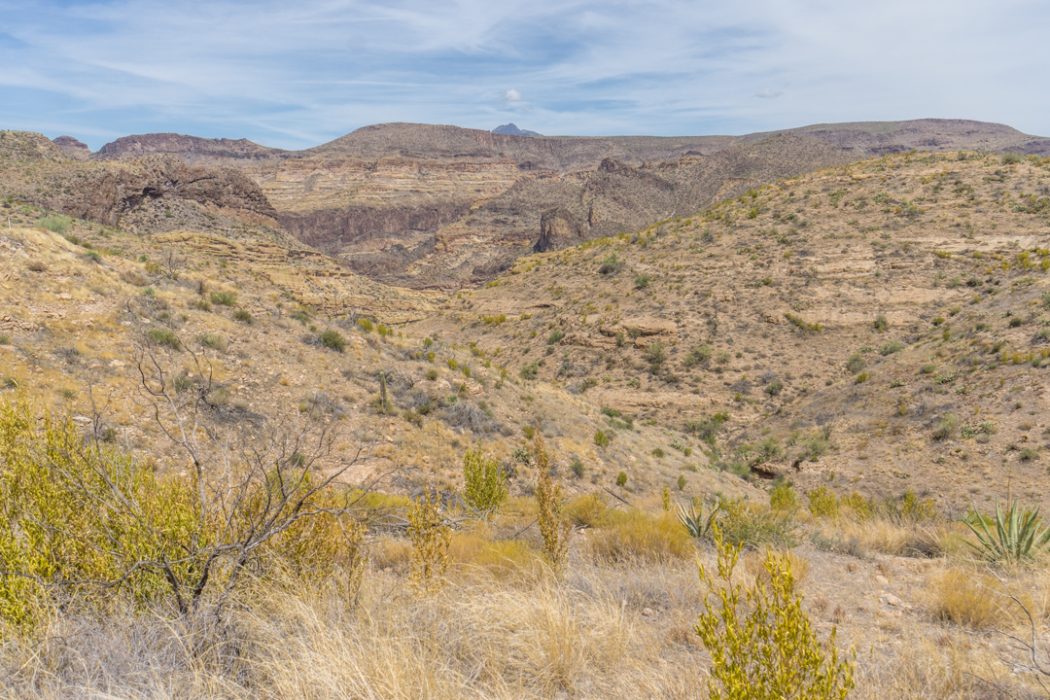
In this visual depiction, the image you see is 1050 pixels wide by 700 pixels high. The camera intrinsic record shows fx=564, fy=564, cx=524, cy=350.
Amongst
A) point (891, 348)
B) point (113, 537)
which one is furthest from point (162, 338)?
point (891, 348)

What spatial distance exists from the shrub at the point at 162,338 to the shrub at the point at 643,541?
9.04 m

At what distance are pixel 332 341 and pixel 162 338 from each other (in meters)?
3.58

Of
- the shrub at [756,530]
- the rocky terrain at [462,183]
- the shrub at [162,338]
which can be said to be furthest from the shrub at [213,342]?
the rocky terrain at [462,183]

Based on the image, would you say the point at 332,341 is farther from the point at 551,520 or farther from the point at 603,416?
the point at 551,520

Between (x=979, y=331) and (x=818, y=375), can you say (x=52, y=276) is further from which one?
(x=979, y=331)

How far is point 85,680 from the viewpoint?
2.60 m

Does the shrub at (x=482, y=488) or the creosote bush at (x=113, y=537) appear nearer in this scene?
the creosote bush at (x=113, y=537)

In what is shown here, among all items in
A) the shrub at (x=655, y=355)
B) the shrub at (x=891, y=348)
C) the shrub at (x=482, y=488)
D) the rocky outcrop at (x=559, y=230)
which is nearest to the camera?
the shrub at (x=482, y=488)

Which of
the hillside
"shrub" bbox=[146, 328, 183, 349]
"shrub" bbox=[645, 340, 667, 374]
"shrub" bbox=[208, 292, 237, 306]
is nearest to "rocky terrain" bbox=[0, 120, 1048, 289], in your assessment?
the hillside

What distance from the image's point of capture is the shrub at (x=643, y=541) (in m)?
5.58

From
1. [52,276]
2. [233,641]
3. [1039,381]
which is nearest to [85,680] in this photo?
[233,641]

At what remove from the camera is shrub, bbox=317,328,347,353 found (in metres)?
13.5

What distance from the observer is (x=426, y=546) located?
13.0 feet

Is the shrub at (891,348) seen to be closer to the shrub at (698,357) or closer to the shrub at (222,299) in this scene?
the shrub at (698,357)
